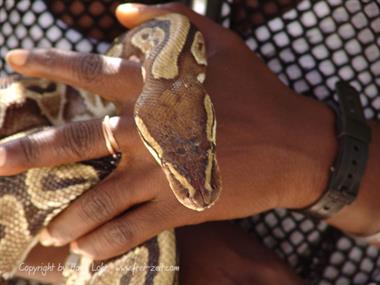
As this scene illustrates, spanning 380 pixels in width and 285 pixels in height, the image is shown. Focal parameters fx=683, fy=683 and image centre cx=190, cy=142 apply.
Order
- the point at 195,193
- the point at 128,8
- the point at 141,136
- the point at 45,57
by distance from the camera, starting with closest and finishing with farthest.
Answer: the point at 195,193
the point at 141,136
the point at 45,57
the point at 128,8

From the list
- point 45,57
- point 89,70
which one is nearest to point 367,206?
point 89,70

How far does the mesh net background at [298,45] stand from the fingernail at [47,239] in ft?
1.87

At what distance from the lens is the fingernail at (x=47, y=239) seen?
1.85 meters

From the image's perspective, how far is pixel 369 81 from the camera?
6.64ft

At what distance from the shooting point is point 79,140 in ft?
5.70

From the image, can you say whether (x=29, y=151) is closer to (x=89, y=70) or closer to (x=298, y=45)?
(x=89, y=70)

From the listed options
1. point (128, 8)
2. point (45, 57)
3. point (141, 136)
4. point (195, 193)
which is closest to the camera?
point (195, 193)

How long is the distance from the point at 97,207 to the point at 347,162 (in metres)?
0.68

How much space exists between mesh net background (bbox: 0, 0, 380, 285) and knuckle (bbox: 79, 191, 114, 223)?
21.1 inches

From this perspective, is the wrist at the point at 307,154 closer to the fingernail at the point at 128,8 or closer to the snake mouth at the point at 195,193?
the snake mouth at the point at 195,193

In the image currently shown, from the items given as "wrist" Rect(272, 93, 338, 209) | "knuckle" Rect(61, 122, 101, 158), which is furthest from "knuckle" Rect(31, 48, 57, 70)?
"wrist" Rect(272, 93, 338, 209)

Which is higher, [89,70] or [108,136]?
[89,70]

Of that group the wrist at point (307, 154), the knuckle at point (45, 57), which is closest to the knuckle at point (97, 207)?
the knuckle at point (45, 57)

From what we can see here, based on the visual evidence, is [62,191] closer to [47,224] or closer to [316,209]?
[47,224]
